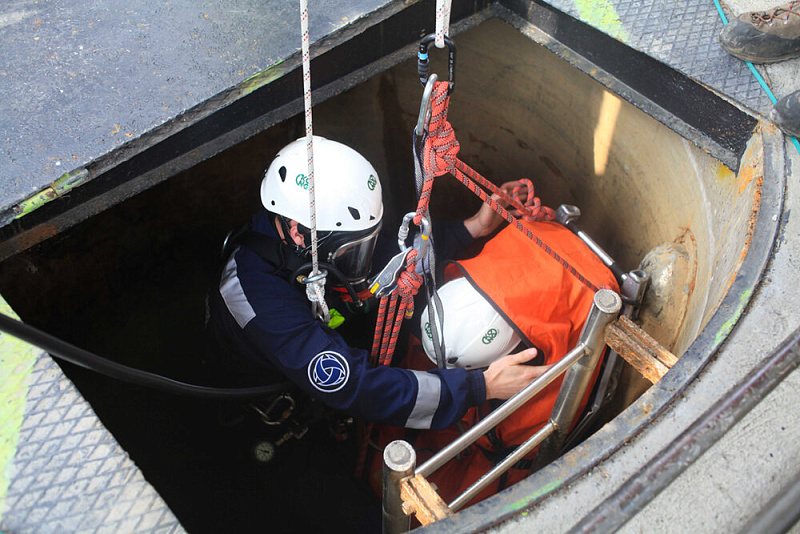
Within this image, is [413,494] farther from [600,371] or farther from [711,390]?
[600,371]

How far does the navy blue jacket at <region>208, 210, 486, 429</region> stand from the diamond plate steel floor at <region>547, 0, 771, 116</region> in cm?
121

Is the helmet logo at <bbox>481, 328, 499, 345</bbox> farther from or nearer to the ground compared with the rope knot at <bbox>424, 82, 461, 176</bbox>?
nearer to the ground

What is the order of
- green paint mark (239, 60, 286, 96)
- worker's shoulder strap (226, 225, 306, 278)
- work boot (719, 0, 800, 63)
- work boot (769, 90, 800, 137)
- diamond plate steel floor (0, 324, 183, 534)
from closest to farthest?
diamond plate steel floor (0, 324, 183, 534) → work boot (769, 90, 800, 137) → work boot (719, 0, 800, 63) → green paint mark (239, 60, 286, 96) → worker's shoulder strap (226, 225, 306, 278)

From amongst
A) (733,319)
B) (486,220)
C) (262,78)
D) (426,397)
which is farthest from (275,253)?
(733,319)

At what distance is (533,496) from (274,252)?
137 cm

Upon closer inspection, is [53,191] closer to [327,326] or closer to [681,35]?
[327,326]

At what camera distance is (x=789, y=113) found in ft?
5.56

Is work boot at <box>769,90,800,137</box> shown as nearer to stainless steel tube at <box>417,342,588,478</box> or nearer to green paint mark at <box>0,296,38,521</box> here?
stainless steel tube at <box>417,342,588,478</box>

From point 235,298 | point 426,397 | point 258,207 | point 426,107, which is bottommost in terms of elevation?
point 258,207

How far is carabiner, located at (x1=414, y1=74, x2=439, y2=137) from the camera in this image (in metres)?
1.58

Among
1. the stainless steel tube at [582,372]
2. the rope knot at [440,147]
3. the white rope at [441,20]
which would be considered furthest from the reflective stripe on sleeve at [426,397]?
the white rope at [441,20]

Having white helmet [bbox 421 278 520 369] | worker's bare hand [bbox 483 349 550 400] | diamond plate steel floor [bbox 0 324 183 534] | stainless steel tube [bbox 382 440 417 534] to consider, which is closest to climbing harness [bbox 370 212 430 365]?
white helmet [bbox 421 278 520 369]

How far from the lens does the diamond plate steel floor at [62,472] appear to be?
121cm

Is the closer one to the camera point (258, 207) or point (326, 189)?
point (326, 189)
